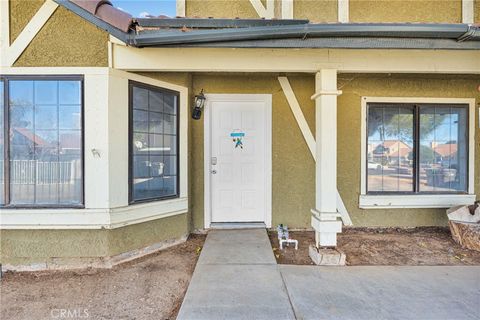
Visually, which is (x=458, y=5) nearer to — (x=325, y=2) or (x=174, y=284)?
(x=325, y=2)

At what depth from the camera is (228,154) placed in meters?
4.82

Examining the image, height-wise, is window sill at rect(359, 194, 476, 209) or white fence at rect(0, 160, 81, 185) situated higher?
white fence at rect(0, 160, 81, 185)

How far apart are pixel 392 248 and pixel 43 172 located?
4853 mm

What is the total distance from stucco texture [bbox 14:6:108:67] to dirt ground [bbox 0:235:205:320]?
2.58 metres

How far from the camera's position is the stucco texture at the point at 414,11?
3.94 meters

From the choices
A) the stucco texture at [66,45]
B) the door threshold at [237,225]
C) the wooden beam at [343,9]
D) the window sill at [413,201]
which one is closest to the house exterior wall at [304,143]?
the window sill at [413,201]

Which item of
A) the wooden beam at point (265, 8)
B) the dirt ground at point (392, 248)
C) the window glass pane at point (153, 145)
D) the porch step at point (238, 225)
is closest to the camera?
the dirt ground at point (392, 248)

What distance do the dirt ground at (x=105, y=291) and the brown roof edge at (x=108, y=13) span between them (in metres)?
2.73

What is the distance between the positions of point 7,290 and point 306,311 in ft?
10.5

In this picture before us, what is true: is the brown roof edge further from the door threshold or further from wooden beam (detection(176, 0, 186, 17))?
the door threshold

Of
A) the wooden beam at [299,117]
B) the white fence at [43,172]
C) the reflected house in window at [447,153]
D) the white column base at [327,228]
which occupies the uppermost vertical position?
the wooden beam at [299,117]

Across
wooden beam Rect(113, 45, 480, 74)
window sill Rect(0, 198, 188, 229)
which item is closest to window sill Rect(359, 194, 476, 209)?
wooden beam Rect(113, 45, 480, 74)

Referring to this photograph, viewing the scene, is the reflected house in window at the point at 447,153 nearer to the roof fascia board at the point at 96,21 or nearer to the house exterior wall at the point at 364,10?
the house exterior wall at the point at 364,10

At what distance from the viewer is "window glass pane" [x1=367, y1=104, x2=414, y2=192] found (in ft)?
16.0
